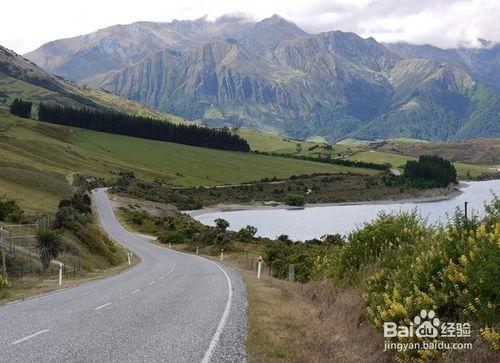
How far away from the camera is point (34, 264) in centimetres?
3706

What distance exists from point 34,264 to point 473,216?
105 feet

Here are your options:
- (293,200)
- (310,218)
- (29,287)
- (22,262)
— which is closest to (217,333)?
(29,287)

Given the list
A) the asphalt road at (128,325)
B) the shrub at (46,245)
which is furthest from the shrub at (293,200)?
the asphalt road at (128,325)

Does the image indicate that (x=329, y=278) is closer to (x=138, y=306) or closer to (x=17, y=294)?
(x=138, y=306)

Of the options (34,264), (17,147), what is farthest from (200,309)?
(17,147)

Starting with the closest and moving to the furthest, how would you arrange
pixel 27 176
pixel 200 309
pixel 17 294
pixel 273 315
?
pixel 273 315
pixel 200 309
pixel 17 294
pixel 27 176

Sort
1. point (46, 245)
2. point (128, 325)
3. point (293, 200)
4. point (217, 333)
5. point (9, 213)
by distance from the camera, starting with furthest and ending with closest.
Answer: point (293, 200)
point (9, 213)
point (46, 245)
point (128, 325)
point (217, 333)

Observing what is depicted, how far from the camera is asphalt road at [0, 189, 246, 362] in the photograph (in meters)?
12.2

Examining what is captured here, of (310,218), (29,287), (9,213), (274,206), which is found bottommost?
(29,287)

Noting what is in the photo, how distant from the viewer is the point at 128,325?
1606cm

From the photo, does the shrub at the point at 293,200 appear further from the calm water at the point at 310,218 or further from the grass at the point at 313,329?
the grass at the point at 313,329

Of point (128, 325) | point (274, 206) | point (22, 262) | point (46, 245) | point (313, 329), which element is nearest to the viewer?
point (313, 329)

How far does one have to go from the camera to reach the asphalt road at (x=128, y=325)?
12.2 m

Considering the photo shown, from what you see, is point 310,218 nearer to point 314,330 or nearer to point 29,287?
point 29,287
